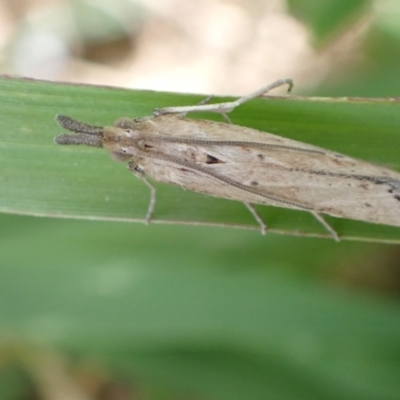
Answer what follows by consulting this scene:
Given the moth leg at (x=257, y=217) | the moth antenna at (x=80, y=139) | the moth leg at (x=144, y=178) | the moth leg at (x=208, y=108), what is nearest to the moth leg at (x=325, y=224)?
the moth leg at (x=257, y=217)

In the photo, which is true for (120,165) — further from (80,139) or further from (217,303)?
(217,303)

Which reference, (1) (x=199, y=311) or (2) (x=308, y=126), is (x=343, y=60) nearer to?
(2) (x=308, y=126)

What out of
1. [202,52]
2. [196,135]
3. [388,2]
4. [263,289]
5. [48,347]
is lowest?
[48,347]

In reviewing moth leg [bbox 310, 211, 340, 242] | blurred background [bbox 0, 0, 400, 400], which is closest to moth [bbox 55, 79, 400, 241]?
moth leg [bbox 310, 211, 340, 242]

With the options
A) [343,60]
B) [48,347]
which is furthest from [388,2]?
[48,347]

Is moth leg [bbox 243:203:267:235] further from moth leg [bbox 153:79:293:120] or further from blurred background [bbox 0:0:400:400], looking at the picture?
blurred background [bbox 0:0:400:400]

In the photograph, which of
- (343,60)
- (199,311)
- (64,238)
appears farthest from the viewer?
(343,60)

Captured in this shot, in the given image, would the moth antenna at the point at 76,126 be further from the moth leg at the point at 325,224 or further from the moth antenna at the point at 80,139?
the moth leg at the point at 325,224
